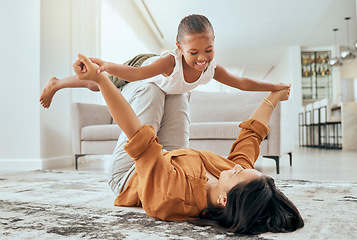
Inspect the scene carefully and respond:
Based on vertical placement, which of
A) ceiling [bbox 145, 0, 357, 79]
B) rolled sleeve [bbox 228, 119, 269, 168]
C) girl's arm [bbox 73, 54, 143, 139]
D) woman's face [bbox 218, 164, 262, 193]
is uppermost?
ceiling [bbox 145, 0, 357, 79]

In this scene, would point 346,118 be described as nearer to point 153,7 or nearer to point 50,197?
point 153,7

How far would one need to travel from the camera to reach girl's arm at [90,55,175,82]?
3.74 ft

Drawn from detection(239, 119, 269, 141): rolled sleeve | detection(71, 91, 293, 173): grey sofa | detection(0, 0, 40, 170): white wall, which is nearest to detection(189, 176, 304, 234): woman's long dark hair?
detection(239, 119, 269, 141): rolled sleeve

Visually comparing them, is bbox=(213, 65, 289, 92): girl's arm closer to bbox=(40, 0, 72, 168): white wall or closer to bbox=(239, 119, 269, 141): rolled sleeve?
bbox=(239, 119, 269, 141): rolled sleeve

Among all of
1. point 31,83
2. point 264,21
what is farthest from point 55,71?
point 264,21

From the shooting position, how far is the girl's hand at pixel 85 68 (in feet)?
3.44

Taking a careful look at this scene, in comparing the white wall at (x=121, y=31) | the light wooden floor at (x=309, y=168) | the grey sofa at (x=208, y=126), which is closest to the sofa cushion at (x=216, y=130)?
the grey sofa at (x=208, y=126)

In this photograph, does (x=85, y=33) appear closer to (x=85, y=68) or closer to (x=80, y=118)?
(x=80, y=118)

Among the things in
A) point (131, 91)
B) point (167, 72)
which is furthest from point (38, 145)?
point (167, 72)

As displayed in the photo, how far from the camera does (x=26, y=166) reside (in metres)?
3.28

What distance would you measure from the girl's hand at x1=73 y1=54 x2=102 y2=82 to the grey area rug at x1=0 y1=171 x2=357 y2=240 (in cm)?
48

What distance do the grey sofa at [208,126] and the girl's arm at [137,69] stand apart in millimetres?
1612

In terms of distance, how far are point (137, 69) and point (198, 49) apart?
0.86 feet

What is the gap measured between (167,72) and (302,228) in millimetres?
792
